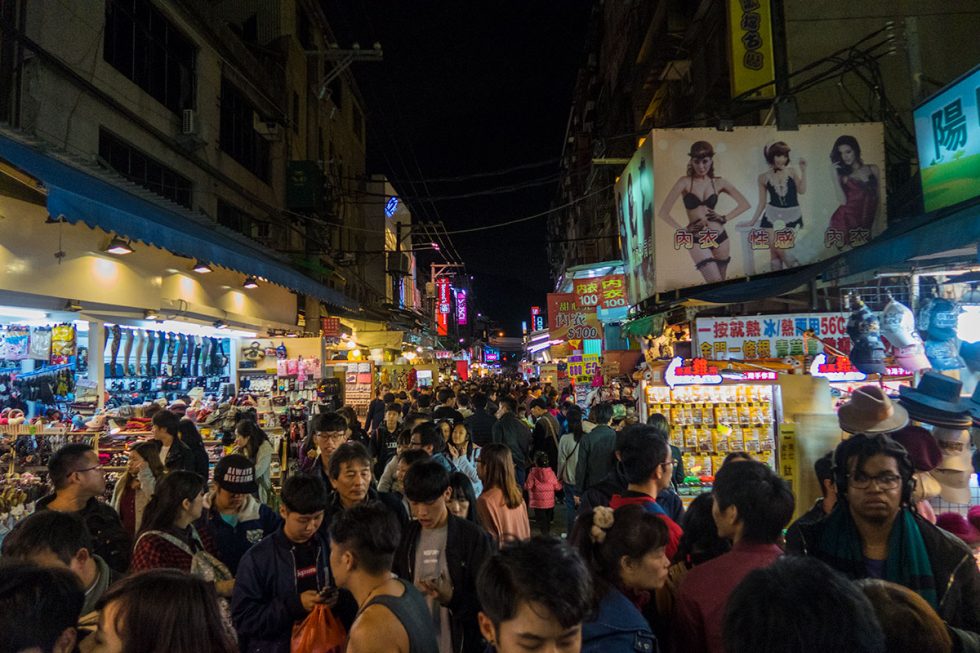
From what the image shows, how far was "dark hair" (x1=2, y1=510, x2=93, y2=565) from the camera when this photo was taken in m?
2.91

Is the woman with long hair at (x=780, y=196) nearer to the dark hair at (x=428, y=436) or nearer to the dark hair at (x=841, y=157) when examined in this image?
the dark hair at (x=841, y=157)

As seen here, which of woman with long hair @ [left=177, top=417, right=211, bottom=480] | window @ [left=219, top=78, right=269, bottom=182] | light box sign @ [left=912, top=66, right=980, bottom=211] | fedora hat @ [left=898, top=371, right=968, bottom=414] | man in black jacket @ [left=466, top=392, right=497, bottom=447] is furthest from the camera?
window @ [left=219, top=78, right=269, bottom=182]

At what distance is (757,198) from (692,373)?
5.25 metres

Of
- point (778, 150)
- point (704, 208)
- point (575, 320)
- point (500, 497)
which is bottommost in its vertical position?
point (500, 497)

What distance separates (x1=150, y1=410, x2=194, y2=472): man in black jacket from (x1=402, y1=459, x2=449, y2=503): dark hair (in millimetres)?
4477

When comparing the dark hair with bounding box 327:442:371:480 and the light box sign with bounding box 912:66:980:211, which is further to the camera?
the light box sign with bounding box 912:66:980:211

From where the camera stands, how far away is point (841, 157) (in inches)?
442

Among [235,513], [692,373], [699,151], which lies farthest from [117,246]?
[699,151]

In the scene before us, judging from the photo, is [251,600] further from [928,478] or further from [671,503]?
[928,478]

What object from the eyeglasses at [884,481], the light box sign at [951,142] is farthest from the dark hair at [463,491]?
the light box sign at [951,142]

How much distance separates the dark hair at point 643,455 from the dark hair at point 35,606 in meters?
3.06

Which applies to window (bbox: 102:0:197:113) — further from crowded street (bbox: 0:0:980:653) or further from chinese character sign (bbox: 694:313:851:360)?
chinese character sign (bbox: 694:313:851:360)

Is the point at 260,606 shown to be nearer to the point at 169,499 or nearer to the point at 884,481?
the point at 169,499

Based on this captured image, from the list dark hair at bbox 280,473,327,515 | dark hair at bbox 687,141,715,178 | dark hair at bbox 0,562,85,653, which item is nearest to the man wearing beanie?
Answer: dark hair at bbox 280,473,327,515
